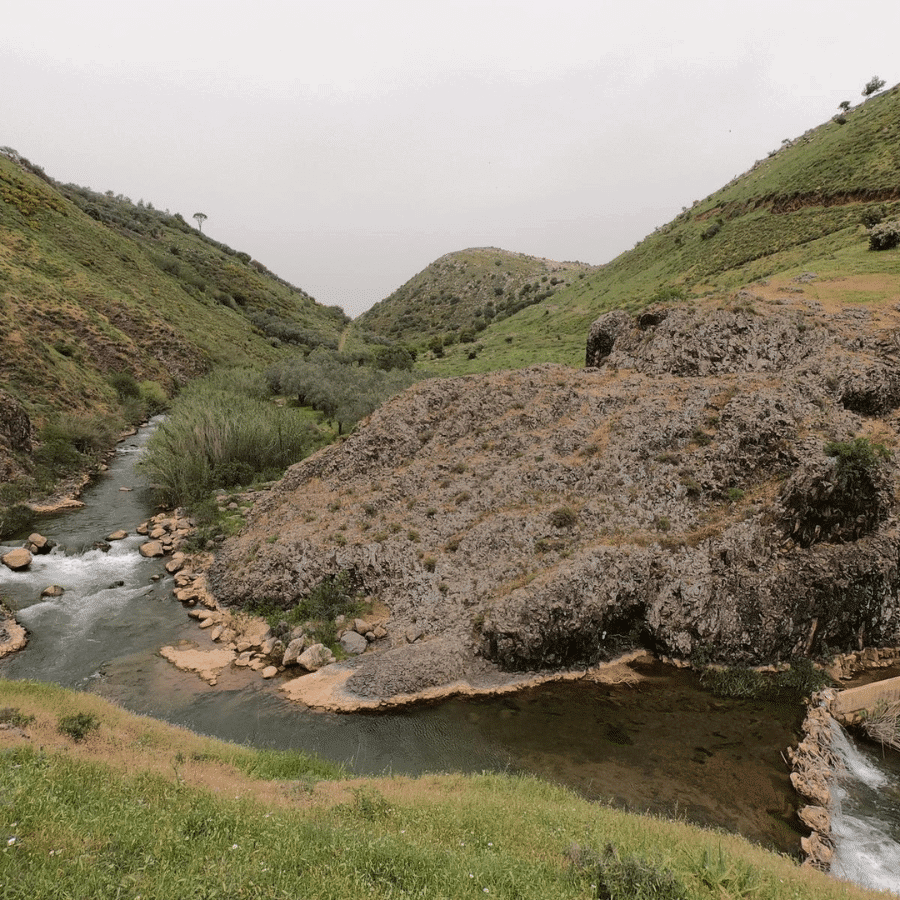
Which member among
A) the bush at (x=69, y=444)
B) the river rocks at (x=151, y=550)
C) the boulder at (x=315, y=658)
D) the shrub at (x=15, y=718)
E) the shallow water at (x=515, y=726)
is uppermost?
the bush at (x=69, y=444)

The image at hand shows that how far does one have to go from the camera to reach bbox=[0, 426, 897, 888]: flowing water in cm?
1539

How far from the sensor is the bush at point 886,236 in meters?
37.4

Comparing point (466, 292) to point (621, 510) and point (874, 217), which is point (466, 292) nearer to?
point (874, 217)

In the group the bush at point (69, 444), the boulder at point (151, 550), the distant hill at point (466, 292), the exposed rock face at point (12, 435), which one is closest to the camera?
the boulder at point (151, 550)

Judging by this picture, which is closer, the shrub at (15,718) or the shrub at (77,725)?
the shrub at (15,718)

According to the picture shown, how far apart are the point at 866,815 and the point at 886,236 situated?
40.2 metres

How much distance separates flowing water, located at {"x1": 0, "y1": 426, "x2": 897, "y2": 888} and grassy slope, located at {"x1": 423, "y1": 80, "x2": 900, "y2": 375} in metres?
26.9

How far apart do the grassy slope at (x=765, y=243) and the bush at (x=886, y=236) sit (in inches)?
40.5

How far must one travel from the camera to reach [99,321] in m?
65.4

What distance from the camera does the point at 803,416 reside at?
2506 cm

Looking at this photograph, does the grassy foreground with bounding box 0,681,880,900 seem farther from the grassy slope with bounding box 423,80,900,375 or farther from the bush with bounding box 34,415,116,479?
the bush with bounding box 34,415,116,479

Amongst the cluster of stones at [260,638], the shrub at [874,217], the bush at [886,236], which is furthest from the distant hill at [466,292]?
the cluster of stones at [260,638]

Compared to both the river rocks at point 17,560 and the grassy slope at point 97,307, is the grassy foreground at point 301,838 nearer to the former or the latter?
the river rocks at point 17,560

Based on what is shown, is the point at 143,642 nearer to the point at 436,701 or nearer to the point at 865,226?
the point at 436,701
